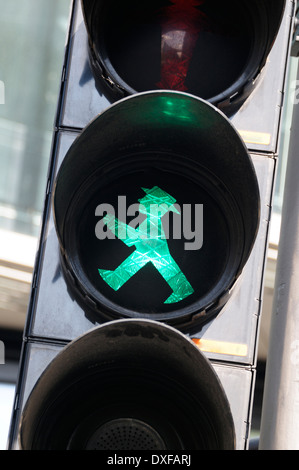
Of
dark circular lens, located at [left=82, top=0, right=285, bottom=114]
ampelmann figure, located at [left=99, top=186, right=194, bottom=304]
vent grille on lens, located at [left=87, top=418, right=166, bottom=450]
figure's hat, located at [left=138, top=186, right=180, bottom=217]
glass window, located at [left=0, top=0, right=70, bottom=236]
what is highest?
glass window, located at [left=0, top=0, right=70, bottom=236]

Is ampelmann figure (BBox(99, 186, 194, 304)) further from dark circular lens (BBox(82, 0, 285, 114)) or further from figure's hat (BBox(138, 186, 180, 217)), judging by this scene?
dark circular lens (BBox(82, 0, 285, 114))

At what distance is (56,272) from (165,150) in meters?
0.48

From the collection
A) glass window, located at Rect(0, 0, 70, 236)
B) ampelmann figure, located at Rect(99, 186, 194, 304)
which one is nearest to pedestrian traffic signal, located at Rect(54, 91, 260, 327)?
ampelmann figure, located at Rect(99, 186, 194, 304)

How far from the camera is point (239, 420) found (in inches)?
80.9

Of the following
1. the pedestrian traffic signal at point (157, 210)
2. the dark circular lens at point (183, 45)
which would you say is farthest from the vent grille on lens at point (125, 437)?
the dark circular lens at point (183, 45)

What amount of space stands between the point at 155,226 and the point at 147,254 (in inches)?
3.3

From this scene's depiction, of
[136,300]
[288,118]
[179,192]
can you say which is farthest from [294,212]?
[288,118]

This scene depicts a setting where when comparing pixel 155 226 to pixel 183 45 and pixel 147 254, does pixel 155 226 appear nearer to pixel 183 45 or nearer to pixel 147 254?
pixel 147 254

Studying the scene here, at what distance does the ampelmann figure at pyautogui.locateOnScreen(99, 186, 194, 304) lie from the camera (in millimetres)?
2143

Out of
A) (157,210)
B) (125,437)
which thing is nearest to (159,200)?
(157,210)

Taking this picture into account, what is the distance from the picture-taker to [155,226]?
7.16 ft

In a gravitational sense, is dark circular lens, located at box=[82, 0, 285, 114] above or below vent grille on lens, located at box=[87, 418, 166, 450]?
above

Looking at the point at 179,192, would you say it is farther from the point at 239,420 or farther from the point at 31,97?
the point at 31,97

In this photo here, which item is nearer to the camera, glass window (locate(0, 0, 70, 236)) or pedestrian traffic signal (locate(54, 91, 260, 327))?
pedestrian traffic signal (locate(54, 91, 260, 327))
